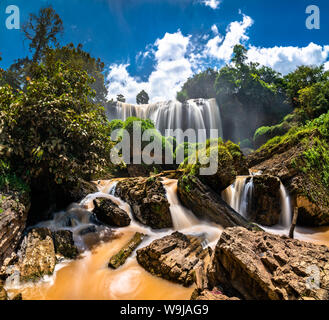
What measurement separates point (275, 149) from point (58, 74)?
37.2ft

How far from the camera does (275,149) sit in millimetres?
10383

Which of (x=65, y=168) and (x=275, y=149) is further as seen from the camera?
(x=275, y=149)

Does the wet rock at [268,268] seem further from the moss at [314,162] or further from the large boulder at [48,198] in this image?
the moss at [314,162]

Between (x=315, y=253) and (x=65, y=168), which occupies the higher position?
(x=65, y=168)

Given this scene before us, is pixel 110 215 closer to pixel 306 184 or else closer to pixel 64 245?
pixel 64 245

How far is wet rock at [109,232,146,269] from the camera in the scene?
4.05 m

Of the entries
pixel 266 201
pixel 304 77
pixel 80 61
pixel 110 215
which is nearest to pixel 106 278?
pixel 110 215

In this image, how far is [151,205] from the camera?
20.9ft

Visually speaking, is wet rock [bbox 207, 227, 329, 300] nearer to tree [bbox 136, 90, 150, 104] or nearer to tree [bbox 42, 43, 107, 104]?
tree [bbox 42, 43, 107, 104]

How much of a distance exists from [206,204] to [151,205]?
2.05 metres

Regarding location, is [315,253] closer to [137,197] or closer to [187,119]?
[137,197]

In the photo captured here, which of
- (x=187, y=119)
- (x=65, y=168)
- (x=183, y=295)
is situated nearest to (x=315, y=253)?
(x=183, y=295)

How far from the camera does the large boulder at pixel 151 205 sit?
20.7 feet

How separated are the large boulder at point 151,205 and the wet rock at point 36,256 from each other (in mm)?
2971
